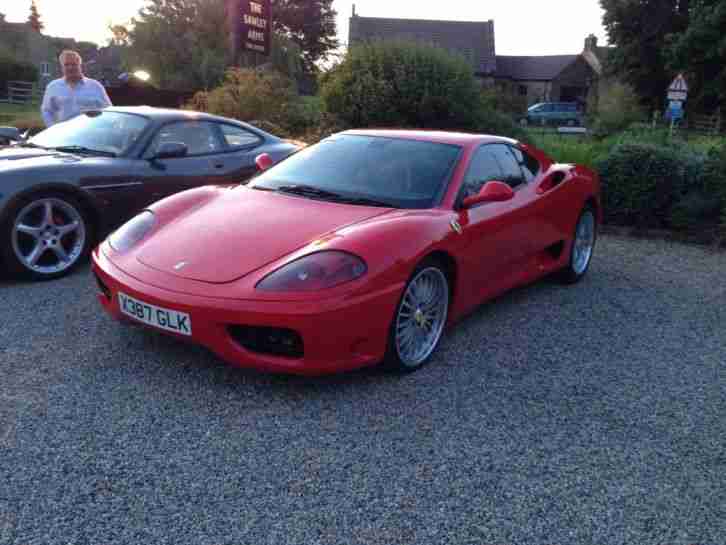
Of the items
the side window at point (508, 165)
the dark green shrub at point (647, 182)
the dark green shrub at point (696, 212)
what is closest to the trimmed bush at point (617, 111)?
the dark green shrub at point (647, 182)

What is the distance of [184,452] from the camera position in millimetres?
2869

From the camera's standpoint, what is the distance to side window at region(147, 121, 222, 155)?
5.98 metres

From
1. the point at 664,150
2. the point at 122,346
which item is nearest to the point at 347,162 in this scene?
the point at 122,346

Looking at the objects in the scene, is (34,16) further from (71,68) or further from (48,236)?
(48,236)

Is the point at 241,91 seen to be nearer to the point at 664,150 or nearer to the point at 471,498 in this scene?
the point at 664,150

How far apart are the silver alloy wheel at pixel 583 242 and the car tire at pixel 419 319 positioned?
219cm

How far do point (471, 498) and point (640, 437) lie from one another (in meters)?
1.02

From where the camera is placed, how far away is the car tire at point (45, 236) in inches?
193

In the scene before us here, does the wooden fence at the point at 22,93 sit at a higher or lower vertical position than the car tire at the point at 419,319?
higher

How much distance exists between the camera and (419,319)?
3783 mm

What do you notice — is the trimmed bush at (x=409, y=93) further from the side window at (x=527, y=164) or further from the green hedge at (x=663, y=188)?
the side window at (x=527, y=164)

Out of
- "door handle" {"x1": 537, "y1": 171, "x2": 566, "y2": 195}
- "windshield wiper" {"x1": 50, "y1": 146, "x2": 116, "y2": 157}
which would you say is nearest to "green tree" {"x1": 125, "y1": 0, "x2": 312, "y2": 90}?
"windshield wiper" {"x1": 50, "y1": 146, "x2": 116, "y2": 157}

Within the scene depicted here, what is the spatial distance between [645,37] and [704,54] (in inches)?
171

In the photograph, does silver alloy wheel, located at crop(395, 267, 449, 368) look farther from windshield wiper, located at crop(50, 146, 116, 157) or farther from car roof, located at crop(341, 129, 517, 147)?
windshield wiper, located at crop(50, 146, 116, 157)
